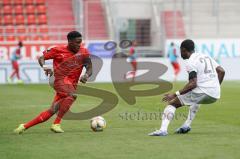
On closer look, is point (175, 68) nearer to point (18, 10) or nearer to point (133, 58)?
point (133, 58)

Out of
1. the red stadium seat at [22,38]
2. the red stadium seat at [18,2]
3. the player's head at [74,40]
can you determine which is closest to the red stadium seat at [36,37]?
the red stadium seat at [22,38]

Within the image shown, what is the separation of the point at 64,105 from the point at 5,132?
123 cm

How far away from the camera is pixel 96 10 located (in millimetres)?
40312

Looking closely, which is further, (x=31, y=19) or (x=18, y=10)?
(x=18, y=10)

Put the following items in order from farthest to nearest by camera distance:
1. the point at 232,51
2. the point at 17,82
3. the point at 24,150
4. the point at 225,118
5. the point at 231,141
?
the point at 232,51 → the point at 17,82 → the point at 225,118 → the point at 231,141 → the point at 24,150

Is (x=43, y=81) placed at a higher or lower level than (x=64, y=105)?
lower

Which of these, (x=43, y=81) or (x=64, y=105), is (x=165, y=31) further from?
(x=64, y=105)

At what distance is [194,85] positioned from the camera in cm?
1178

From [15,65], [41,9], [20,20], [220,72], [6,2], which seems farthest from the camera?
[41,9]

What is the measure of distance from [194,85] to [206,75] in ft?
1.42

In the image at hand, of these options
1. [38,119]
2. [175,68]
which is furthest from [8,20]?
[38,119]

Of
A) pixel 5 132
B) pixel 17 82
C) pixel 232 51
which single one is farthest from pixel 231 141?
pixel 232 51

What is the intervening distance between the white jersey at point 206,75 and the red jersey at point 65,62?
7.39 feet

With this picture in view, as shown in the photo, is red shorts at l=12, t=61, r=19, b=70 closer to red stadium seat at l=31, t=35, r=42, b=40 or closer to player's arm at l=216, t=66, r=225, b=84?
red stadium seat at l=31, t=35, r=42, b=40
